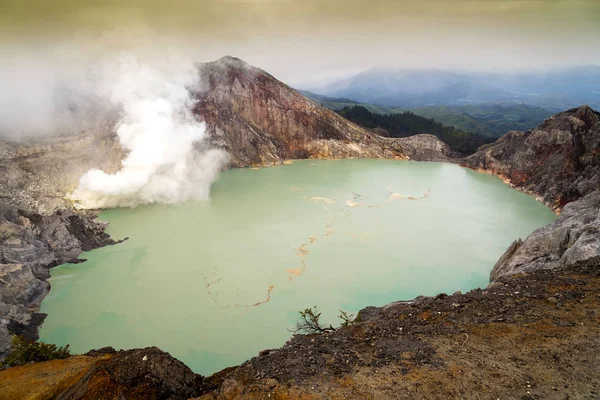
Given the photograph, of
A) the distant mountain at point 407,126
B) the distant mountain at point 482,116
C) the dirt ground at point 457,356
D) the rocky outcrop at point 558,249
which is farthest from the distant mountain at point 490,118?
the dirt ground at point 457,356

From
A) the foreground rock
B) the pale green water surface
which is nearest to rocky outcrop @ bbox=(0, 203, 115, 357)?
the pale green water surface

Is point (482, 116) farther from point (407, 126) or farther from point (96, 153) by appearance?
point (96, 153)

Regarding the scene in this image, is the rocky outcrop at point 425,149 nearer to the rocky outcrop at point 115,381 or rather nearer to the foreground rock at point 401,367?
the foreground rock at point 401,367

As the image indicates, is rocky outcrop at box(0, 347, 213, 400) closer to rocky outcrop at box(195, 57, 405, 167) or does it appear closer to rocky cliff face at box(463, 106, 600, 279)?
rocky cliff face at box(463, 106, 600, 279)

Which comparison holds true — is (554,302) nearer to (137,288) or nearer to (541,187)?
(137,288)

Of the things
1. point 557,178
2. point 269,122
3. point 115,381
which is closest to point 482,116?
point 269,122

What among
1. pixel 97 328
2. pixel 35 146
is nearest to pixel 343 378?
pixel 97 328
